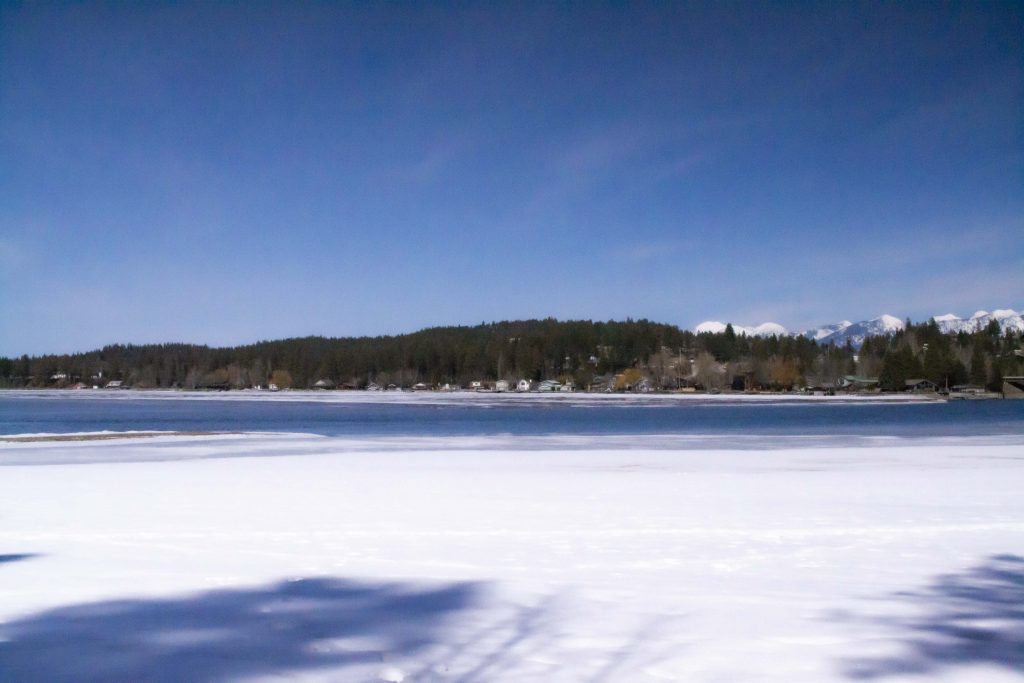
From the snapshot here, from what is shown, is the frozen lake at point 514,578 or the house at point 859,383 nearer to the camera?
the frozen lake at point 514,578

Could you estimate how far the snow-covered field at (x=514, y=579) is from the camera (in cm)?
534

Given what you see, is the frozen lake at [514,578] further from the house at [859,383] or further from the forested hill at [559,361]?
the forested hill at [559,361]

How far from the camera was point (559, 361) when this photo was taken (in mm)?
151250

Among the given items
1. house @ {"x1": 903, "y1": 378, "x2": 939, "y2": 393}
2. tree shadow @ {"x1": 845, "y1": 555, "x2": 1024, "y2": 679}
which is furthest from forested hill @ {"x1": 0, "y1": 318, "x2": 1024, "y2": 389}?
tree shadow @ {"x1": 845, "y1": 555, "x2": 1024, "y2": 679}

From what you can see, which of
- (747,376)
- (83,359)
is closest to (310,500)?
(747,376)

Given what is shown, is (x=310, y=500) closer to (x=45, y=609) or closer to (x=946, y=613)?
(x=45, y=609)

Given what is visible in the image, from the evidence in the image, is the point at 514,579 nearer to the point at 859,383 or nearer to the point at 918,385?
the point at 918,385

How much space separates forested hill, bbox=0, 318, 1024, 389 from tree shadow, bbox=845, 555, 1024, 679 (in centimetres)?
11155

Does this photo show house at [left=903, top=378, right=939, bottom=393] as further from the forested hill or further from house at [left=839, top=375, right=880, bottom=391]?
house at [left=839, top=375, right=880, bottom=391]

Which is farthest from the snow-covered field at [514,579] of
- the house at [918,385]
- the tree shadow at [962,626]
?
the house at [918,385]

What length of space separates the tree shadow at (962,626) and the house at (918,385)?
367 ft

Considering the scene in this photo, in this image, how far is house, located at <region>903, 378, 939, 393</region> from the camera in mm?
107750

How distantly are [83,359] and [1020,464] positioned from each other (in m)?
213

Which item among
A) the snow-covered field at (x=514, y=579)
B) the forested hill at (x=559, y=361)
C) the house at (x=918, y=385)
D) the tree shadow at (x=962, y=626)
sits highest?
the forested hill at (x=559, y=361)
